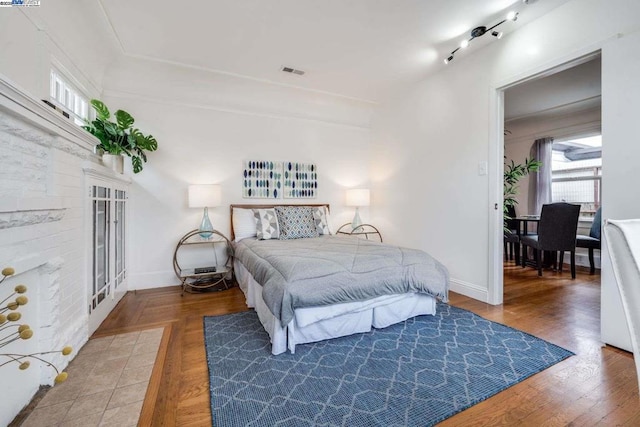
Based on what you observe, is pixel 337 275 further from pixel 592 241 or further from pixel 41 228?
pixel 592 241

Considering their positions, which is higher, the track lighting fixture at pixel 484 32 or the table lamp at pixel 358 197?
the track lighting fixture at pixel 484 32

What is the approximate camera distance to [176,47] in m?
2.85

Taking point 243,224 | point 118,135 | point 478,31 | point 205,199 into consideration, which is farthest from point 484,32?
point 118,135

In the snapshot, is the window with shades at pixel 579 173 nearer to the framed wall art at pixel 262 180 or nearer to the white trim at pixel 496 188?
the white trim at pixel 496 188

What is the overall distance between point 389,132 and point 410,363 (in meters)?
3.34

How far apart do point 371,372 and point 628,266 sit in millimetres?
1318

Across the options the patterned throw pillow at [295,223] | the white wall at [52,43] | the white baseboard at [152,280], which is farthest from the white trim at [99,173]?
the patterned throw pillow at [295,223]

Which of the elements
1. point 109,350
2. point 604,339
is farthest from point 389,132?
point 109,350

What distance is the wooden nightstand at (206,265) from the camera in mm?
3294

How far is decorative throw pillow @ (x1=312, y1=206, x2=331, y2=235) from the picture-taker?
3806 millimetres

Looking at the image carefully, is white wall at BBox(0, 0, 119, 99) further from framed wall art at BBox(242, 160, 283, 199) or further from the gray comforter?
framed wall art at BBox(242, 160, 283, 199)

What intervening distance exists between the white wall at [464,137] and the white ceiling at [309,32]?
168mm

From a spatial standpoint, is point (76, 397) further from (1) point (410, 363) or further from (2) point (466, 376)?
(2) point (466, 376)

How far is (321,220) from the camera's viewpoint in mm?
3875
